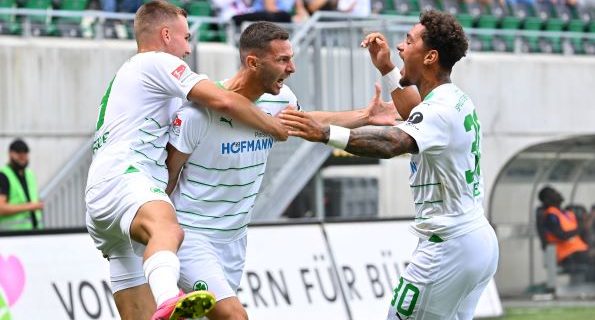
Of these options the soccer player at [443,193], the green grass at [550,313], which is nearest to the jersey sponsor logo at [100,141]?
the soccer player at [443,193]

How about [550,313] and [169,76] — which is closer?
[169,76]

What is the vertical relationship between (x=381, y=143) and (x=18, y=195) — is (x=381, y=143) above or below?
above

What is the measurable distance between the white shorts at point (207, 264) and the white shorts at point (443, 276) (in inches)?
38.0

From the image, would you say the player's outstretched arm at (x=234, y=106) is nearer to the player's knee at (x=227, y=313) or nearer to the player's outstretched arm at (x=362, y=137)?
the player's outstretched arm at (x=362, y=137)

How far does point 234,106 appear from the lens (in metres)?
7.59

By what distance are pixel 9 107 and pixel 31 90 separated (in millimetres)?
334

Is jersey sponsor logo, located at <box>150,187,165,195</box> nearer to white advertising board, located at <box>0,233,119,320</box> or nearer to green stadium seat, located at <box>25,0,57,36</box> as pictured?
white advertising board, located at <box>0,233,119,320</box>

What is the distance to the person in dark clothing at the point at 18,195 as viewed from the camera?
1384 cm

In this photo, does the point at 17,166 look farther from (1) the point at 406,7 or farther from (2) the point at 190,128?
(1) the point at 406,7

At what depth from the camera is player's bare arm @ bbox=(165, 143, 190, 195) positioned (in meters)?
7.84

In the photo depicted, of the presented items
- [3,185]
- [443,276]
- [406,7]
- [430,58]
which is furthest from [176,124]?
[406,7]

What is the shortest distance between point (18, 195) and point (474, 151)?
7543mm

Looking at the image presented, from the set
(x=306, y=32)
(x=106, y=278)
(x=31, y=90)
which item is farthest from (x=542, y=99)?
(x=106, y=278)

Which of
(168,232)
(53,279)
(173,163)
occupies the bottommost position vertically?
(53,279)
